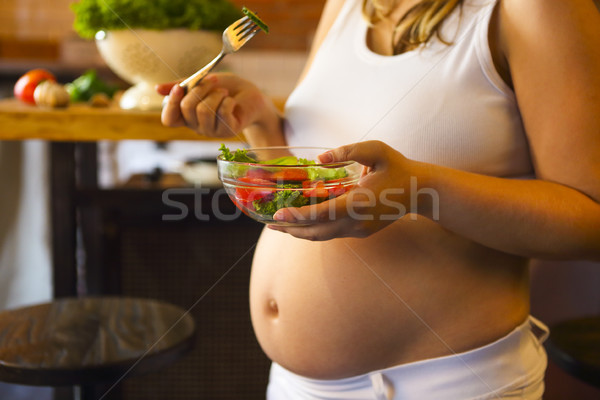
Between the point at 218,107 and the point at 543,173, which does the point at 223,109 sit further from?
the point at 543,173

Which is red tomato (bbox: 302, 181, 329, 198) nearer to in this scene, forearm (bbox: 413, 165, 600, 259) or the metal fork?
forearm (bbox: 413, 165, 600, 259)

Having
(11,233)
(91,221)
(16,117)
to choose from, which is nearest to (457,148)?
(16,117)

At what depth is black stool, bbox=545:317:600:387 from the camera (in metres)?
1.02

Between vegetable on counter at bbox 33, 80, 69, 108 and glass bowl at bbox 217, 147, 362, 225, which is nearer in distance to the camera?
glass bowl at bbox 217, 147, 362, 225

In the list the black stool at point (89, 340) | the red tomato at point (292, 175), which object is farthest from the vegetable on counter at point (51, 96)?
the red tomato at point (292, 175)

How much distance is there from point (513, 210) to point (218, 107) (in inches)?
16.6

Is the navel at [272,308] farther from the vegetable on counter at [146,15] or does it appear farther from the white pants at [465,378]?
the vegetable on counter at [146,15]

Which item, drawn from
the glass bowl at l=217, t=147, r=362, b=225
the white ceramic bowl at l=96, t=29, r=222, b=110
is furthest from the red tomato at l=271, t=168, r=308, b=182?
the white ceramic bowl at l=96, t=29, r=222, b=110

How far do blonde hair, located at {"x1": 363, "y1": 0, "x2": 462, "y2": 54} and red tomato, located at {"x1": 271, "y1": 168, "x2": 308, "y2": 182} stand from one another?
0.29 meters

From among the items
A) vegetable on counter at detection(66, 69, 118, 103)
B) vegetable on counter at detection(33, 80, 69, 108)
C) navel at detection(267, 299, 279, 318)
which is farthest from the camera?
vegetable on counter at detection(66, 69, 118, 103)

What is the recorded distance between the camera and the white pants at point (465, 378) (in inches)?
30.2

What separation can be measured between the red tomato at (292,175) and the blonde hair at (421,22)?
293 mm

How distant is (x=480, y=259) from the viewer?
79 cm

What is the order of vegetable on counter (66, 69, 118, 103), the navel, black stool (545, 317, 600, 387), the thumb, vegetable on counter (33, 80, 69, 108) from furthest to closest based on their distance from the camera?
1. vegetable on counter (66, 69, 118, 103)
2. vegetable on counter (33, 80, 69, 108)
3. black stool (545, 317, 600, 387)
4. the navel
5. the thumb
